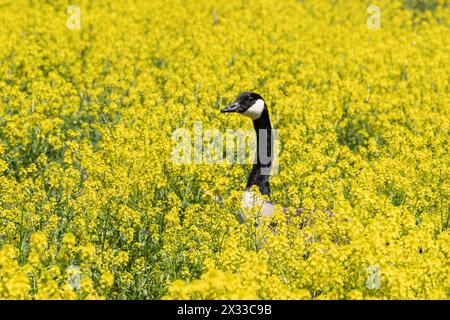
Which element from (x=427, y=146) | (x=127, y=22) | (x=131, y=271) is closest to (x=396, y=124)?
(x=427, y=146)

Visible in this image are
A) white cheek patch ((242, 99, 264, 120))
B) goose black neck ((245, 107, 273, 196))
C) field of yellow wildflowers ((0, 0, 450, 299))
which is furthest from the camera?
white cheek patch ((242, 99, 264, 120))

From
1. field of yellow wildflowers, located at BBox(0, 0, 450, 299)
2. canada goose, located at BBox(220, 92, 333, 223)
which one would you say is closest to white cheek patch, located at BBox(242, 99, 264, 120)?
canada goose, located at BBox(220, 92, 333, 223)

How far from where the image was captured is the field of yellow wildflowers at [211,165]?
18.4 feet

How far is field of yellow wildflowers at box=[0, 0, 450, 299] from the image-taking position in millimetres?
5605

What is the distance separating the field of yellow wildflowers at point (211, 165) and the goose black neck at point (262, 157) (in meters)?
0.23

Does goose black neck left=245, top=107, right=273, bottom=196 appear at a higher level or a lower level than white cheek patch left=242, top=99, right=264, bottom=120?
lower

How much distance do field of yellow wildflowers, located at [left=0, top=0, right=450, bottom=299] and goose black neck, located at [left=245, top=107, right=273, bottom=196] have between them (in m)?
0.23

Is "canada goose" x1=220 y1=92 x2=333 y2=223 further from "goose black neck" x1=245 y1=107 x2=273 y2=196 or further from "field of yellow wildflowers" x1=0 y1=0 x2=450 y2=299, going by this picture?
"field of yellow wildflowers" x1=0 y1=0 x2=450 y2=299

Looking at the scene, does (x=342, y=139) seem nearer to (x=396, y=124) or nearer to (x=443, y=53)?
(x=396, y=124)

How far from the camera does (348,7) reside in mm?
18375

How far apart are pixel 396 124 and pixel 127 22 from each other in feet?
20.9

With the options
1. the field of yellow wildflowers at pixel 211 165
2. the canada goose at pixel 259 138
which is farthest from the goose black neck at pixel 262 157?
the field of yellow wildflowers at pixel 211 165

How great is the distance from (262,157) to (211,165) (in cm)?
56
